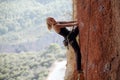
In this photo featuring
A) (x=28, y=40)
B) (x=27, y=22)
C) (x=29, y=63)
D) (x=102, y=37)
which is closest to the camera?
(x=102, y=37)

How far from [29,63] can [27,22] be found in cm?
2035

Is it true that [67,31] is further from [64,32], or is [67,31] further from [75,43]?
[75,43]

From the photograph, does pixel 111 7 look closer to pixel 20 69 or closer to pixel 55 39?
pixel 20 69

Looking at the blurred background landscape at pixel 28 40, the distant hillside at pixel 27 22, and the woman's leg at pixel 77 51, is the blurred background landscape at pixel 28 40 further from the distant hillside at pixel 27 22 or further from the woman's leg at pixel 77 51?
the woman's leg at pixel 77 51

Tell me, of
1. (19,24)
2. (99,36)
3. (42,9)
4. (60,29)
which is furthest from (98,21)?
(42,9)

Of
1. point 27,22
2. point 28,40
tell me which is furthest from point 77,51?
point 27,22

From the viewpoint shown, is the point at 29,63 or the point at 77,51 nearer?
the point at 77,51

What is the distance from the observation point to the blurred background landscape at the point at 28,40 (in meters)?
39.8

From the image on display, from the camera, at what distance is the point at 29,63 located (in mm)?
43594

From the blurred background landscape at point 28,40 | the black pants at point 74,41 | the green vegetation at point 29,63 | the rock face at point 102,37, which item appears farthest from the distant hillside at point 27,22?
the rock face at point 102,37

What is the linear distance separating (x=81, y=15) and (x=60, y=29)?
0.77 feet

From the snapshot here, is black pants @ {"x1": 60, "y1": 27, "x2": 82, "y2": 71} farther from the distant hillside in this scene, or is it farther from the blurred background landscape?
the distant hillside

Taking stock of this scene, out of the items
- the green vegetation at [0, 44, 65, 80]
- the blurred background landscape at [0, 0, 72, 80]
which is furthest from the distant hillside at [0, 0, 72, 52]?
the green vegetation at [0, 44, 65, 80]

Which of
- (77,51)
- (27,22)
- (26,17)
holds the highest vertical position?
(77,51)
